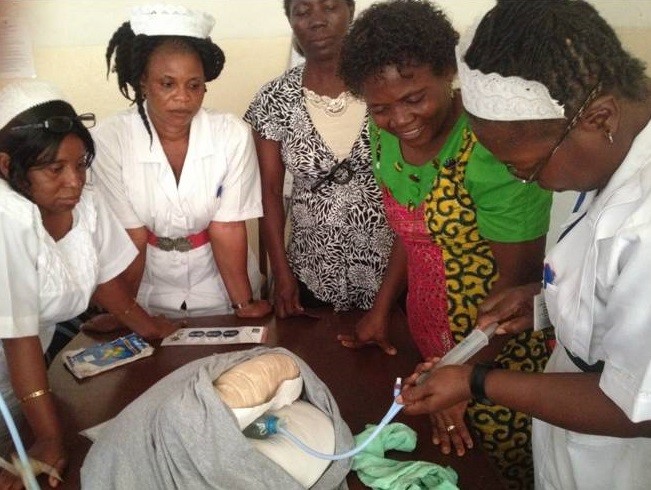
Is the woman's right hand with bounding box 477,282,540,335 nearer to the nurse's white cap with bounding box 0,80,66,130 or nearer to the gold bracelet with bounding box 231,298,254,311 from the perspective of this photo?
the gold bracelet with bounding box 231,298,254,311

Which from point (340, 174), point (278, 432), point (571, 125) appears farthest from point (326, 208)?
point (571, 125)

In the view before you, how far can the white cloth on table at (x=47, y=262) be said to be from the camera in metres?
1.41

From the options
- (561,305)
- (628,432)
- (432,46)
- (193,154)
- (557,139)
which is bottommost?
(628,432)

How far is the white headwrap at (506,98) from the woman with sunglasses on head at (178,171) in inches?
46.2

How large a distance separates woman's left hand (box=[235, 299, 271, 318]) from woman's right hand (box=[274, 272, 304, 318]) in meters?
0.03

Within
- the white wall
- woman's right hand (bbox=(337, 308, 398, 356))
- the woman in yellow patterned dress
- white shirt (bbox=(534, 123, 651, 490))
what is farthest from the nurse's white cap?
the white wall

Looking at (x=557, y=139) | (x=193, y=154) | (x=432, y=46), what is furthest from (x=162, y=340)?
(x=557, y=139)

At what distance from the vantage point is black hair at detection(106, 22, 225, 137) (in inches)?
75.2

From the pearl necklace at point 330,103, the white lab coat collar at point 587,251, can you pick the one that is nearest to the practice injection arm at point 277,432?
the white lab coat collar at point 587,251

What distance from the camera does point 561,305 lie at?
104cm

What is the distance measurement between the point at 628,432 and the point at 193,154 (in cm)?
157

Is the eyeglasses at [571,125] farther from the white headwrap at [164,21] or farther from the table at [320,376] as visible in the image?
the white headwrap at [164,21]

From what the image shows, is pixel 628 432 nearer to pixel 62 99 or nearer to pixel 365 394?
pixel 365 394

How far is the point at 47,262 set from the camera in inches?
58.7
